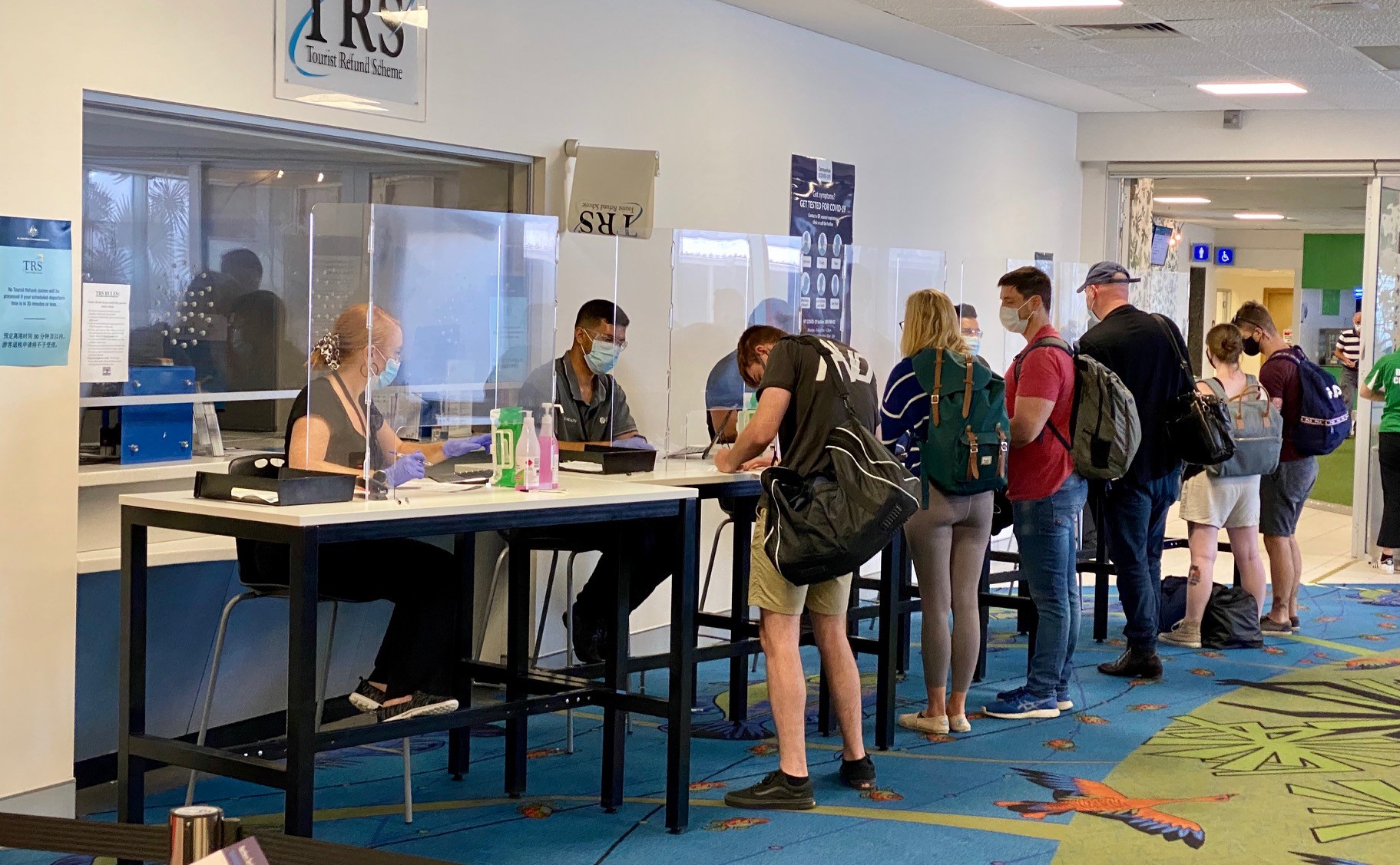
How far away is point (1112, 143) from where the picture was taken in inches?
404

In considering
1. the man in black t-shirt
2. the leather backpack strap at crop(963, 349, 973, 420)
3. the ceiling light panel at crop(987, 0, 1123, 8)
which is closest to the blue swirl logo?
the man in black t-shirt

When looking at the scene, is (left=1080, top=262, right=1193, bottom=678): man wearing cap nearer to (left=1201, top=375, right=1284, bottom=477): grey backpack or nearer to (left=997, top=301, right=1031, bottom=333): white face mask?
(left=1201, top=375, right=1284, bottom=477): grey backpack

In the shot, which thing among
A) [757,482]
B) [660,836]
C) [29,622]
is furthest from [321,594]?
[757,482]

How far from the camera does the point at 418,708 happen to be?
13.0ft

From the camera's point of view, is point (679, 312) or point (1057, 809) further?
point (679, 312)

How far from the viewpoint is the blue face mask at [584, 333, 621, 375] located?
5238 mm

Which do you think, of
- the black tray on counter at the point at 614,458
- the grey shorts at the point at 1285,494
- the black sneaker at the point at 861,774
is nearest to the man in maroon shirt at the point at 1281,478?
the grey shorts at the point at 1285,494

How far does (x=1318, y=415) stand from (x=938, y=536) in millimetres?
3067

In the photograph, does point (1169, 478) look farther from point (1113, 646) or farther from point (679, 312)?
point (679, 312)

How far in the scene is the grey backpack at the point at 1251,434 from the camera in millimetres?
6531

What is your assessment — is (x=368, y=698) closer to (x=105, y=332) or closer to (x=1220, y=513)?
(x=105, y=332)

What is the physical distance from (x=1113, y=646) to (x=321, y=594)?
4182 mm

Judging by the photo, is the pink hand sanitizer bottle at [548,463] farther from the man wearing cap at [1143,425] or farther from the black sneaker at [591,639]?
the man wearing cap at [1143,425]

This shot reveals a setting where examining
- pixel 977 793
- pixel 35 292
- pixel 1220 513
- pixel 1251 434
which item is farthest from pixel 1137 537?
pixel 35 292
